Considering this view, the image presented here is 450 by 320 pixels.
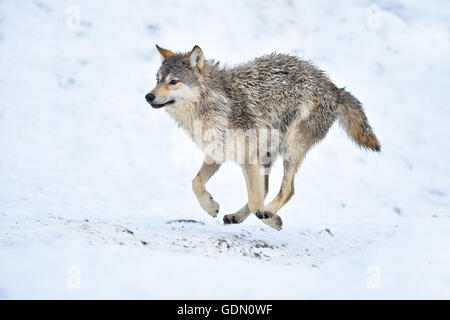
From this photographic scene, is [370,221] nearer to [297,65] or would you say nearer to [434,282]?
[297,65]

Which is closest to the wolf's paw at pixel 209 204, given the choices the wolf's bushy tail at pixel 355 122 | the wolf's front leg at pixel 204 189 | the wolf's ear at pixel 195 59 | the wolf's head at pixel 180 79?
the wolf's front leg at pixel 204 189

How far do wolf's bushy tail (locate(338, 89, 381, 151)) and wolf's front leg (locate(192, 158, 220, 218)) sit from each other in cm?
160

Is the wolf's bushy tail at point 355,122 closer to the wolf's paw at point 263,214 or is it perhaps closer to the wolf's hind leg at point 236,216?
the wolf's paw at point 263,214

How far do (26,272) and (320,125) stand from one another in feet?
12.3

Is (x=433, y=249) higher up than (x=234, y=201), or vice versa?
(x=234, y=201)

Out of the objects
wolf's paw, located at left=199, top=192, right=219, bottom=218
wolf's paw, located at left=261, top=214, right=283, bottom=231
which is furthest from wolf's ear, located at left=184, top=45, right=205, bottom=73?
wolf's paw, located at left=261, top=214, right=283, bottom=231

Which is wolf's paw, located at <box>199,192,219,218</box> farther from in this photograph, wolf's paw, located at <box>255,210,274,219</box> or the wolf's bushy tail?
the wolf's bushy tail

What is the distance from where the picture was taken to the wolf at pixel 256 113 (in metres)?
6.23

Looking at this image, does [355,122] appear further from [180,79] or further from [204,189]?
[180,79]

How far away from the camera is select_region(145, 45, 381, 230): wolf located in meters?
6.23

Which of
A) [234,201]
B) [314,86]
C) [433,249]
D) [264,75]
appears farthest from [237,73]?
[433,249]

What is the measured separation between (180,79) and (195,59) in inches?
12.2

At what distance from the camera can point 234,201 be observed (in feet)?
27.5

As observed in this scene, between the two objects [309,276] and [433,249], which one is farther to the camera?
[433,249]
